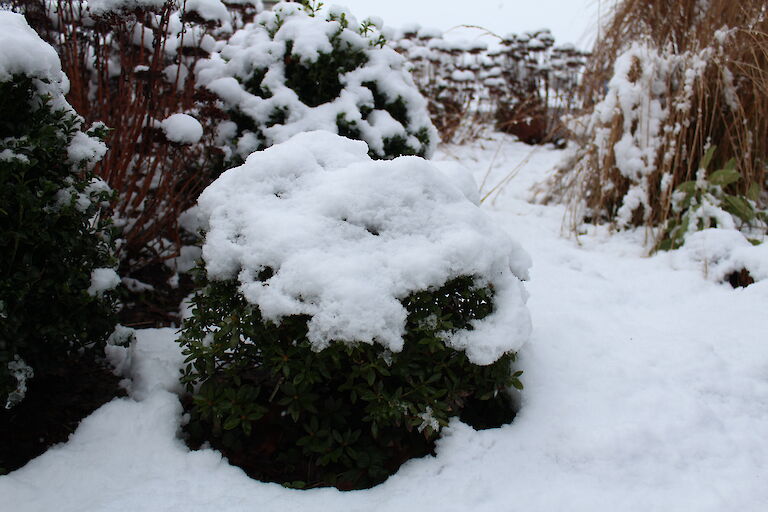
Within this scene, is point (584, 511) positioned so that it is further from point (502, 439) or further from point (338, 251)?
point (338, 251)

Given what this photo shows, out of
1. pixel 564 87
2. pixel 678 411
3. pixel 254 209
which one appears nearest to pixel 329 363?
pixel 254 209

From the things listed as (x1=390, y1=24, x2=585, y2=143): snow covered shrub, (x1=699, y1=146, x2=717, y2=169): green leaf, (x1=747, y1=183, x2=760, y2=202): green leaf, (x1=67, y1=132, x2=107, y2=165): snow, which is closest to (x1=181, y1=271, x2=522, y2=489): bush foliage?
(x1=67, y1=132, x2=107, y2=165): snow

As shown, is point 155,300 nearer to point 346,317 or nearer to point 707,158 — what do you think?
point 346,317

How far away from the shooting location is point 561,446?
1728 mm

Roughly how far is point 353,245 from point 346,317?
29 centimetres

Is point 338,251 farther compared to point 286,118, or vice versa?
point 286,118

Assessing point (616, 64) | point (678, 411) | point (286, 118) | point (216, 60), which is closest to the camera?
point (678, 411)

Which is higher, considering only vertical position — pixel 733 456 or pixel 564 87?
pixel 733 456

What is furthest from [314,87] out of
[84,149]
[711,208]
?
[711,208]

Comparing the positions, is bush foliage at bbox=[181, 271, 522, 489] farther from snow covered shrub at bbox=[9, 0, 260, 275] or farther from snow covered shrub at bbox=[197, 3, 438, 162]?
snow covered shrub at bbox=[197, 3, 438, 162]

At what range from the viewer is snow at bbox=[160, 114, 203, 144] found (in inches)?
89.5

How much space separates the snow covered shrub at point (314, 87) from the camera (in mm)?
2863

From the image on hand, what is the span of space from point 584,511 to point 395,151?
6.68ft

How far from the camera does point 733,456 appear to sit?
1.67 metres
